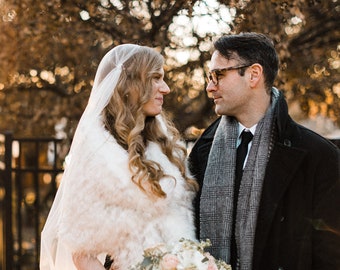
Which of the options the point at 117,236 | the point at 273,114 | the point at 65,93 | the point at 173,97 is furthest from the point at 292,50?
the point at 117,236

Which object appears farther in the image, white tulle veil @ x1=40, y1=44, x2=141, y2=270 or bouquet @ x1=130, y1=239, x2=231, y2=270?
white tulle veil @ x1=40, y1=44, x2=141, y2=270

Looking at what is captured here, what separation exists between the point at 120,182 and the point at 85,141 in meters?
0.30

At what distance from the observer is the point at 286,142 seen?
12.6 ft

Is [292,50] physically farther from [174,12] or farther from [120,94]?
[120,94]

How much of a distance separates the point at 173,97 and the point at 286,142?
13.8ft

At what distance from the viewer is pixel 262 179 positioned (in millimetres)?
3791

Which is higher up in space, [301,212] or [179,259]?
[301,212]

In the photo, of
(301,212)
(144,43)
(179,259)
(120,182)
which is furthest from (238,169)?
(144,43)

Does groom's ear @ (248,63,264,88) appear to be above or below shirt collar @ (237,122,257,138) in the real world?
above

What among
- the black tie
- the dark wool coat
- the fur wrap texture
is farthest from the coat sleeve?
the fur wrap texture

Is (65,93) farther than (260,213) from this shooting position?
Yes

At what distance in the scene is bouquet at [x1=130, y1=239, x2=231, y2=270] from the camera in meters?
3.26

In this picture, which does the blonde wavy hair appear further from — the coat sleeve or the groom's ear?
the coat sleeve

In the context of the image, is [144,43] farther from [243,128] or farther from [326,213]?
[326,213]
